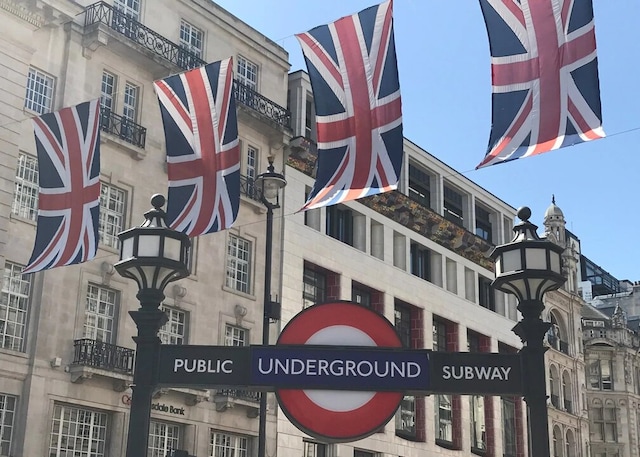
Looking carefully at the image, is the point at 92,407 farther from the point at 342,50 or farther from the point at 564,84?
the point at 564,84

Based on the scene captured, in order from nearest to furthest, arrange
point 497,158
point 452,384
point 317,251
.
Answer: point 452,384
point 497,158
point 317,251

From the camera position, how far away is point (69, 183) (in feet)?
63.4

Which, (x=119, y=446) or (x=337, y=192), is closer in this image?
(x=337, y=192)

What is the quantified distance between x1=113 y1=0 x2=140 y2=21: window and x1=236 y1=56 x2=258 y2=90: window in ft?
18.5

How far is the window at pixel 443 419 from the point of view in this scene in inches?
1957

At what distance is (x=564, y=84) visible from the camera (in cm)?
1388

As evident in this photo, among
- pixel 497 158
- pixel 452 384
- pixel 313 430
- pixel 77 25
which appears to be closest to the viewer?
pixel 313 430

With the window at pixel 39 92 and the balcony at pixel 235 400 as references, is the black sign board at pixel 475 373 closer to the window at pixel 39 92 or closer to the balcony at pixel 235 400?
the window at pixel 39 92

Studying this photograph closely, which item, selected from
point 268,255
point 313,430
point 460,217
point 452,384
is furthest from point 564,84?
point 460,217

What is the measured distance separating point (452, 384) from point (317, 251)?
32.1 meters

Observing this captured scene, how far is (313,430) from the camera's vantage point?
962 centimetres

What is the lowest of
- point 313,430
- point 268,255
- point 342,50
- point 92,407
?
point 313,430

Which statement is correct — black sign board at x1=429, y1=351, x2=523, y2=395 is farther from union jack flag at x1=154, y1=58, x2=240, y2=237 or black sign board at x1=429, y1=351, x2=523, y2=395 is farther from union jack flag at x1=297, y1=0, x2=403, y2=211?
union jack flag at x1=154, y1=58, x2=240, y2=237

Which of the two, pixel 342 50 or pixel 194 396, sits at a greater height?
pixel 342 50
